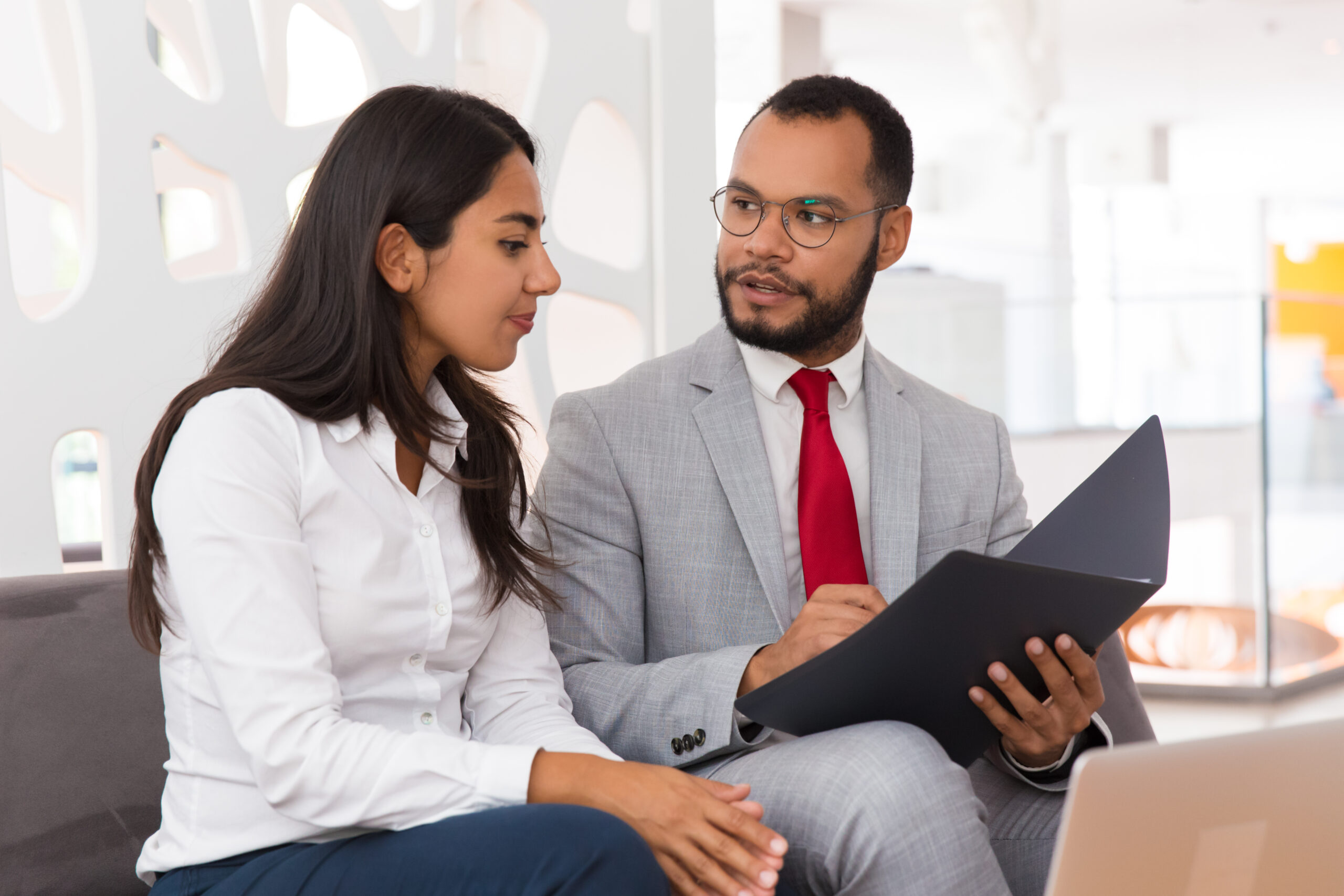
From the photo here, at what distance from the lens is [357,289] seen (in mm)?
1232

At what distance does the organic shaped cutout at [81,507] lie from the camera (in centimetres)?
169

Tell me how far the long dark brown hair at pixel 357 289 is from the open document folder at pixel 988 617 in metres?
0.39

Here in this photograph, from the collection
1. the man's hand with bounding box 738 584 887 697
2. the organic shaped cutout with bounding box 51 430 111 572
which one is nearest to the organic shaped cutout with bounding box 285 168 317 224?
the organic shaped cutout with bounding box 51 430 111 572

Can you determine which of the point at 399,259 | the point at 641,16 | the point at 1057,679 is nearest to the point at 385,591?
the point at 399,259

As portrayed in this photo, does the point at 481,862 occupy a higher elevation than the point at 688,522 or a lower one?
lower

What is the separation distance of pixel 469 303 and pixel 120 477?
72cm

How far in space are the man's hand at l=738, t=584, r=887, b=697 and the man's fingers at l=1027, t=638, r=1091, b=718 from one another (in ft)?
0.52

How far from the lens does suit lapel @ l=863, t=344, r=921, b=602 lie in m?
1.56

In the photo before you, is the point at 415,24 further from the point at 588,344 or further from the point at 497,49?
the point at 588,344

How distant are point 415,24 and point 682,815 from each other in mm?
1508

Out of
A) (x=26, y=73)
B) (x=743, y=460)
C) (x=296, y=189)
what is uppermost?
(x=26, y=73)

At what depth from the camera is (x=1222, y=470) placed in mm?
3998

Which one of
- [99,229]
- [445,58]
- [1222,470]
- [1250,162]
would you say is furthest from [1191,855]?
[1250,162]

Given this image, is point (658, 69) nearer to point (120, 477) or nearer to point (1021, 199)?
point (120, 477)
